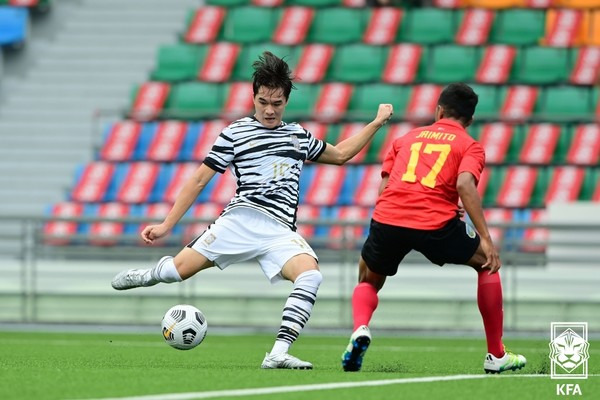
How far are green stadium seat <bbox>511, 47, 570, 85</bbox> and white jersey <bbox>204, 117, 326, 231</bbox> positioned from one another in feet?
38.4

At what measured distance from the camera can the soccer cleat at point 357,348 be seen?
26.4 feet

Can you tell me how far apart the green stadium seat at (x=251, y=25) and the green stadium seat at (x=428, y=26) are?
76.9 inches

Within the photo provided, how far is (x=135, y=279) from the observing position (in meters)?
8.84

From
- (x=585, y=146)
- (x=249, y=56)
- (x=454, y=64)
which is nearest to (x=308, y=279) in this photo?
(x=585, y=146)

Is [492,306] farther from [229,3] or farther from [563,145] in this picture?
[229,3]

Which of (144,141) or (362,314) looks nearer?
(362,314)

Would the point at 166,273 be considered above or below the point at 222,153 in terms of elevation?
below

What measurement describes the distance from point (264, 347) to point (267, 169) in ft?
12.8

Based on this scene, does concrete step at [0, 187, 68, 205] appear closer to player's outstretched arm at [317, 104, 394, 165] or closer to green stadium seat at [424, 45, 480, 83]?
green stadium seat at [424, 45, 480, 83]

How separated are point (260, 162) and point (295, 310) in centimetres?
90

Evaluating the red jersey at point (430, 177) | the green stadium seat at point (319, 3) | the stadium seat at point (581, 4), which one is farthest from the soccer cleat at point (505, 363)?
the green stadium seat at point (319, 3)

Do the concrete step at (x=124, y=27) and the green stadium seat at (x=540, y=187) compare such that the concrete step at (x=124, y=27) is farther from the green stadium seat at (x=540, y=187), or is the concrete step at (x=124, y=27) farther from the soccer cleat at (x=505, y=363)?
the soccer cleat at (x=505, y=363)

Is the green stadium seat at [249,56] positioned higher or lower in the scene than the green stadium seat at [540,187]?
higher

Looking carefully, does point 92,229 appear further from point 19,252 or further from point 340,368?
point 340,368
